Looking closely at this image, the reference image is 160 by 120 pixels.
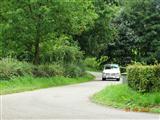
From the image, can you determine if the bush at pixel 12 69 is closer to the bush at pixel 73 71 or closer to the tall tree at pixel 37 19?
the tall tree at pixel 37 19

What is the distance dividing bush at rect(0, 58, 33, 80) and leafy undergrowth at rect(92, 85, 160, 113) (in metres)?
9.49

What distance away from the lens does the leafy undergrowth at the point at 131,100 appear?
19.0 metres

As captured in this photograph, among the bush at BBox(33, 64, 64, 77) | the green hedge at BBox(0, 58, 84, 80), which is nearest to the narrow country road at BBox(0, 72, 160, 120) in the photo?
the green hedge at BBox(0, 58, 84, 80)

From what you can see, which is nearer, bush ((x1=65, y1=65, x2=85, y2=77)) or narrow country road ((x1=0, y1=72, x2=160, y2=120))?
narrow country road ((x1=0, y1=72, x2=160, y2=120))

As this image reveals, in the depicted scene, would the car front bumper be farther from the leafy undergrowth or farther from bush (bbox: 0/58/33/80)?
the leafy undergrowth

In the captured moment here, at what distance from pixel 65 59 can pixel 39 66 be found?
8908 mm

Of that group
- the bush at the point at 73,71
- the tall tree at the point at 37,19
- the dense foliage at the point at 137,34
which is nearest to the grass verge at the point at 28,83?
the bush at the point at 73,71

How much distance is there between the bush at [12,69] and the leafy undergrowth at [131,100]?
949cm

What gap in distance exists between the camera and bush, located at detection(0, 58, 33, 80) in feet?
99.7

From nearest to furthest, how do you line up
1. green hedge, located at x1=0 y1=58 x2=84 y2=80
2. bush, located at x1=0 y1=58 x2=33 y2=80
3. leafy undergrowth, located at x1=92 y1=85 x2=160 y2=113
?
leafy undergrowth, located at x1=92 y1=85 x2=160 y2=113 → bush, located at x1=0 y1=58 x2=33 y2=80 → green hedge, located at x1=0 y1=58 x2=84 y2=80

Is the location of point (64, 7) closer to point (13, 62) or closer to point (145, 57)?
point (13, 62)

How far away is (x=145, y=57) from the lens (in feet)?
194

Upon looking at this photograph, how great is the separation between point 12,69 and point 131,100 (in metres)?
13.4

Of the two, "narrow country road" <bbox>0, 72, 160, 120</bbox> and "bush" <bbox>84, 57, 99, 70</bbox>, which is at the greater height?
"narrow country road" <bbox>0, 72, 160, 120</bbox>
